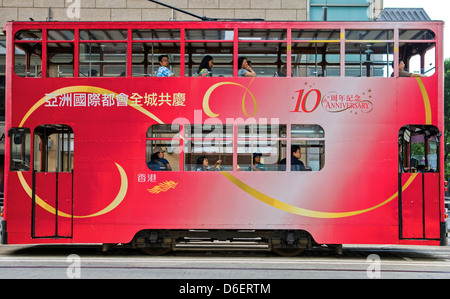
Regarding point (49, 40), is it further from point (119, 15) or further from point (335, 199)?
point (119, 15)

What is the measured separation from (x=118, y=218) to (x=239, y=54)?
12.5 feet

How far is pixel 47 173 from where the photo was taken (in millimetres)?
11008

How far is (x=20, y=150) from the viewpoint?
10977 mm

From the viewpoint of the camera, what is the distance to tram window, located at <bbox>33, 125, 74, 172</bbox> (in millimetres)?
11094

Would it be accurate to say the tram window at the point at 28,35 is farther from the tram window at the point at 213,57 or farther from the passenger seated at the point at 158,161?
the passenger seated at the point at 158,161

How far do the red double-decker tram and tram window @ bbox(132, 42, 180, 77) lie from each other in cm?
2

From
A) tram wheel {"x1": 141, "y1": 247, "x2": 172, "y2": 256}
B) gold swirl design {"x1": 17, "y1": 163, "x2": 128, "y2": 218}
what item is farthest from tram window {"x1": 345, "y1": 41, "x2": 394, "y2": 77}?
tram wheel {"x1": 141, "y1": 247, "x2": 172, "y2": 256}

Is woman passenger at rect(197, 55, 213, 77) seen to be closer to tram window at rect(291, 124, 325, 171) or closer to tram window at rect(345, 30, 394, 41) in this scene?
tram window at rect(291, 124, 325, 171)

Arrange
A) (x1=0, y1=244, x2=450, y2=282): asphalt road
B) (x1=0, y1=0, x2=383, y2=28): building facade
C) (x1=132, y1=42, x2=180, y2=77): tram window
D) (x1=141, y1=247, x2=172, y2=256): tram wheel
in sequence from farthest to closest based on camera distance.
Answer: (x1=0, y1=0, x2=383, y2=28): building facade → (x1=141, y1=247, x2=172, y2=256): tram wheel → (x1=132, y1=42, x2=180, y2=77): tram window → (x1=0, y1=244, x2=450, y2=282): asphalt road

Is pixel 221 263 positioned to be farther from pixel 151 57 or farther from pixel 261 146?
pixel 151 57

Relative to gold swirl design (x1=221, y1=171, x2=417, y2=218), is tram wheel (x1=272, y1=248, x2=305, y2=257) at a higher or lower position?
lower

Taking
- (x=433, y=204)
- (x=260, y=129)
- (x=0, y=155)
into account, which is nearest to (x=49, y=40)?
(x=260, y=129)

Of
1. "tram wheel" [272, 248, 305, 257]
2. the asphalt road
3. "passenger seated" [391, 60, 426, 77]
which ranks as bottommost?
the asphalt road

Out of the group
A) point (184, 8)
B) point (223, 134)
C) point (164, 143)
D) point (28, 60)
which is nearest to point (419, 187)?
point (223, 134)
